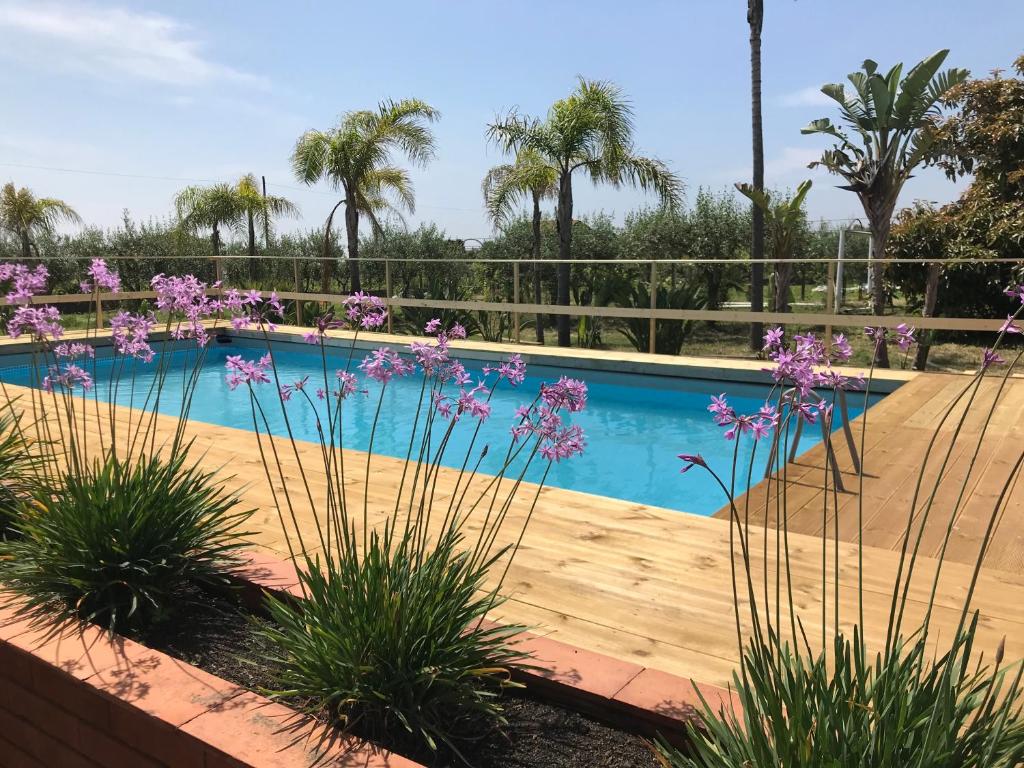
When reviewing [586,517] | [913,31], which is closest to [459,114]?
[913,31]

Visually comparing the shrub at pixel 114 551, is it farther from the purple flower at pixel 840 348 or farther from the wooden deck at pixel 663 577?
the purple flower at pixel 840 348

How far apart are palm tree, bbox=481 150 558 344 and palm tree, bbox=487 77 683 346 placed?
5.5 inches

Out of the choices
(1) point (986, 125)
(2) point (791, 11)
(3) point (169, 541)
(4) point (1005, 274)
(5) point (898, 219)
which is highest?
(2) point (791, 11)

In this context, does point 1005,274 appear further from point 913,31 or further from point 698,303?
point 698,303

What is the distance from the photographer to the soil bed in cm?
150

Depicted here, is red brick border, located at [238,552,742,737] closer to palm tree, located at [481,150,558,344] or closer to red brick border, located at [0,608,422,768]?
red brick border, located at [0,608,422,768]

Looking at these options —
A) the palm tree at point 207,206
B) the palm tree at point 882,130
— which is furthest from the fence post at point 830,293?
the palm tree at point 207,206

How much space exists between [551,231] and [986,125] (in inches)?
350

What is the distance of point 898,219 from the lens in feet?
45.5

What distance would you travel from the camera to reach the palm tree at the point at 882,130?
897 centimetres

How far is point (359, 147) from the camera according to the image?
550 inches

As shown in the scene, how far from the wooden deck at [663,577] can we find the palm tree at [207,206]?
1596 cm

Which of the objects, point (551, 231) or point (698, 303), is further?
point (551, 231)

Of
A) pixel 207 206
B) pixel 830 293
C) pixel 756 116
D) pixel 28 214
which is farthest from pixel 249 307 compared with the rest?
pixel 28 214
